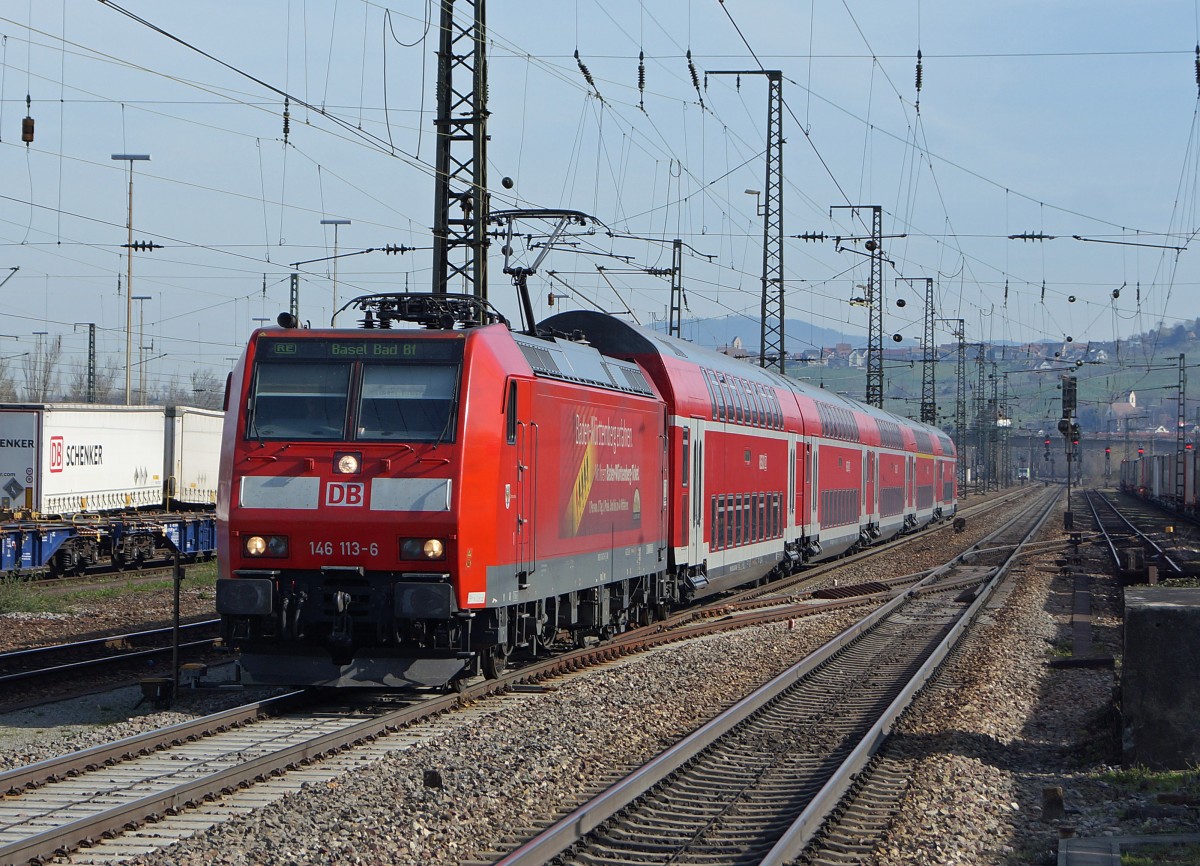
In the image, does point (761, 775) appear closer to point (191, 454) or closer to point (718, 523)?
point (718, 523)

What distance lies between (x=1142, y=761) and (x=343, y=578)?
265 inches

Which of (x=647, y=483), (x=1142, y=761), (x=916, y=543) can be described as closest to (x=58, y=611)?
(x=647, y=483)

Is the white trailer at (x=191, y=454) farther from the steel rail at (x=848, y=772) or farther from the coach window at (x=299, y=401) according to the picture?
the coach window at (x=299, y=401)

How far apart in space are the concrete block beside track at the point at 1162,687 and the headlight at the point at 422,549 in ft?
18.6

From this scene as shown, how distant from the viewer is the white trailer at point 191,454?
125 feet

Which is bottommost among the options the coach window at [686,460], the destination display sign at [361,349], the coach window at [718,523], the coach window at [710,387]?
the coach window at [718,523]

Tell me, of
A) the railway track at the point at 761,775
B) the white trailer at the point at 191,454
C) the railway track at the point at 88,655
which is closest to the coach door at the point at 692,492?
the railway track at the point at 761,775

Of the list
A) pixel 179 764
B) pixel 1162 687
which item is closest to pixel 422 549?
pixel 179 764

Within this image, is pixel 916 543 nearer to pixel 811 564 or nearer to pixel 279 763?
pixel 811 564

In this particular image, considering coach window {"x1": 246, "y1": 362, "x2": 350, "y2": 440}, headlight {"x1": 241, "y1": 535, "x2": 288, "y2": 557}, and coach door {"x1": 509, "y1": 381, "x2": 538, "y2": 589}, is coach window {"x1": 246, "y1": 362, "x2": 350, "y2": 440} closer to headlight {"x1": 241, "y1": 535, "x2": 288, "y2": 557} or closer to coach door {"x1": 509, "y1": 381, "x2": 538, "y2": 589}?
headlight {"x1": 241, "y1": 535, "x2": 288, "y2": 557}

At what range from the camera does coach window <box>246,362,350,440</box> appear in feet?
41.3

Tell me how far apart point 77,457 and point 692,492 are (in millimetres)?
18395

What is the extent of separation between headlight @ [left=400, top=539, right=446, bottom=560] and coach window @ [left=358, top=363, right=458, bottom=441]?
915 mm

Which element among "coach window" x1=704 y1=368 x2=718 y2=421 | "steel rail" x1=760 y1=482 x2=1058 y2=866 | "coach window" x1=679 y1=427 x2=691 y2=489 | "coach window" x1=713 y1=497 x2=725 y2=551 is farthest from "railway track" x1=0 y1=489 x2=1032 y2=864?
"coach window" x1=704 y1=368 x2=718 y2=421
